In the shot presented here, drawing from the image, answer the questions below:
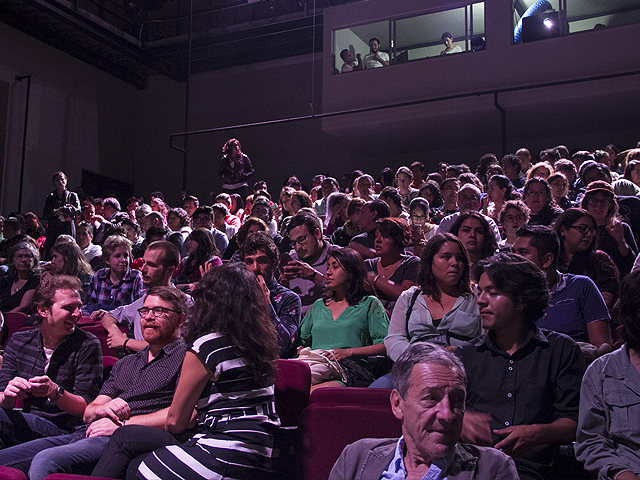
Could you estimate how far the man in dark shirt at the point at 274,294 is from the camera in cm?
255

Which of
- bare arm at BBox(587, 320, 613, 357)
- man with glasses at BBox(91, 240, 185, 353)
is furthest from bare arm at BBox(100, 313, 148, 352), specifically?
bare arm at BBox(587, 320, 613, 357)

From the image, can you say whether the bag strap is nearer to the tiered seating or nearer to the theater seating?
the tiered seating

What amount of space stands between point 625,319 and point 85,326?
2.63 m

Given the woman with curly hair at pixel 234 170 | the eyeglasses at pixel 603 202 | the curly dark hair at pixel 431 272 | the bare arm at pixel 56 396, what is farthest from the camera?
the woman with curly hair at pixel 234 170

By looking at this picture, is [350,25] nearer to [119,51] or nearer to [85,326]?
[119,51]

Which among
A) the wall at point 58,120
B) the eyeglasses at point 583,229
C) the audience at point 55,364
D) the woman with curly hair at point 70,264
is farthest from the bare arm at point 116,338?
the wall at point 58,120

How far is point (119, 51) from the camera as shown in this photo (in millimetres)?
A: 11250

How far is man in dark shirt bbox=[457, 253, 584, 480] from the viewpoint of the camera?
5.02ft

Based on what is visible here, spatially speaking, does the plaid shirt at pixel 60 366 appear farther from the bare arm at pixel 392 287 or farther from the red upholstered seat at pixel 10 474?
the bare arm at pixel 392 287

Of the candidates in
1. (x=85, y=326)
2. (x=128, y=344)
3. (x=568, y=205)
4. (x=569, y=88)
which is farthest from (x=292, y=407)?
(x=569, y=88)

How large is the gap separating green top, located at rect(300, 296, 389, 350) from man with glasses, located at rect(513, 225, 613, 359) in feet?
2.15

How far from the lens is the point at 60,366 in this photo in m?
2.22

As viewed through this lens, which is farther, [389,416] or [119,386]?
[119,386]

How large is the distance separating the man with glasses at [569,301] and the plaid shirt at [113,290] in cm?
233
